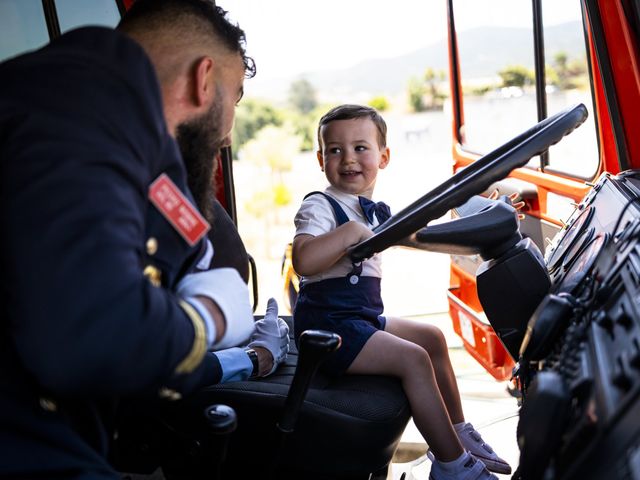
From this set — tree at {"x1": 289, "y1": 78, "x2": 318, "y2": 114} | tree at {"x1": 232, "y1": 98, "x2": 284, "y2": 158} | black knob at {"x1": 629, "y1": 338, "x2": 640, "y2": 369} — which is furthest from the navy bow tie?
tree at {"x1": 289, "y1": 78, "x2": 318, "y2": 114}

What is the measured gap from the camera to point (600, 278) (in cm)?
114

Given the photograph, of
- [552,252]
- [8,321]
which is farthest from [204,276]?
[552,252]

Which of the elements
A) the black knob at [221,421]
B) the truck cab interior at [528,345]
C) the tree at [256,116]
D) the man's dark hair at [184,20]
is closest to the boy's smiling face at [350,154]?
the truck cab interior at [528,345]

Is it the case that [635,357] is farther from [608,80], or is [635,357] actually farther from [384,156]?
[384,156]

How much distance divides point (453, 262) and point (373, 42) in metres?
6.82

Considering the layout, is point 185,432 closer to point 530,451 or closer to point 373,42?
point 530,451

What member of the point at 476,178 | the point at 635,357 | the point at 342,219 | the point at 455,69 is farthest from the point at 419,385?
the point at 455,69

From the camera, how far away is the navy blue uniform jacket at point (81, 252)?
2.71ft

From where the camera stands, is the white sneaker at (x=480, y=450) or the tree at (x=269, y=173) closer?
the white sneaker at (x=480, y=450)

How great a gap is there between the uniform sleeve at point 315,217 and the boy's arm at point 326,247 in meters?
0.04

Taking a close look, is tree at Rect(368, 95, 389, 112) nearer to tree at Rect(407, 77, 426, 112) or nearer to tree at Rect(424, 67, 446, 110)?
tree at Rect(407, 77, 426, 112)

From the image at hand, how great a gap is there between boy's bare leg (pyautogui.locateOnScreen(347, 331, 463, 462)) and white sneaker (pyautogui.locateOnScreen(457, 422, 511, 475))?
0.32ft

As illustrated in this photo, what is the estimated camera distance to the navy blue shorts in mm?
1860

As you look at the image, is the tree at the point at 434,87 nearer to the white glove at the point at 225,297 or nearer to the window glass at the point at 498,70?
the window glass at the point at 498,70
